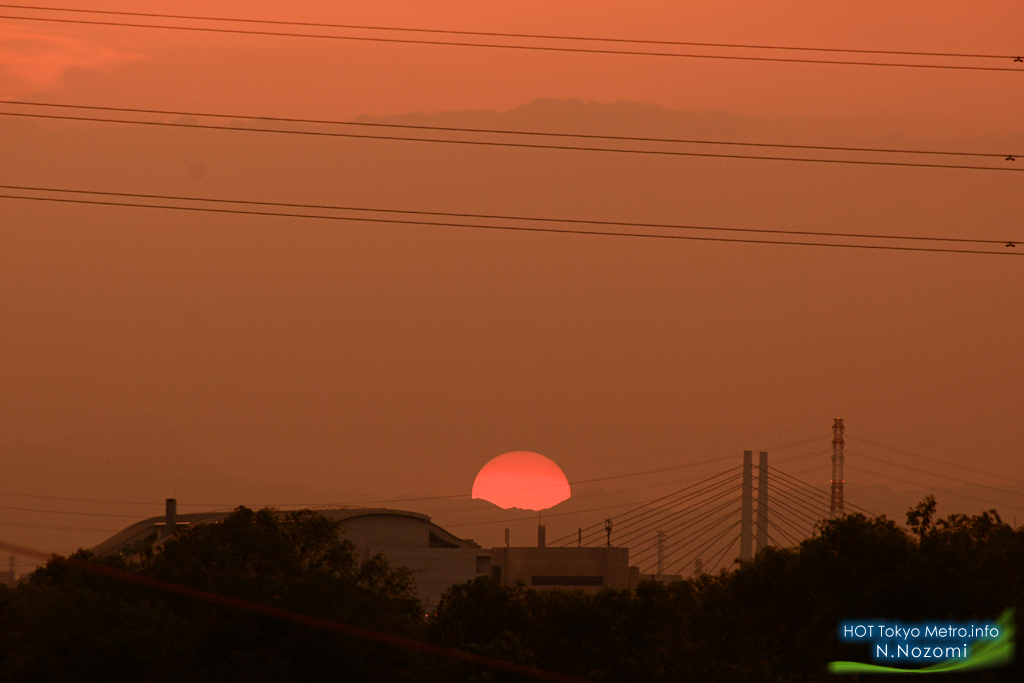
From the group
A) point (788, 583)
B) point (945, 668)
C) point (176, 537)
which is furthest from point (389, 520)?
point (945, 668)

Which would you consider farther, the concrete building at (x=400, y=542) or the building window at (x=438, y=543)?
the building window at (x=438, y=543)

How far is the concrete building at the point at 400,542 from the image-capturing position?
12625 centimetres

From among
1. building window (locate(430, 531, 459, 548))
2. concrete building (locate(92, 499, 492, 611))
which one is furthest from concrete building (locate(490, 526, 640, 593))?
building window (locate(430, 531, 459, 548))

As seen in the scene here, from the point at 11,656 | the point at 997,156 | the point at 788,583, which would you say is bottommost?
the point at 11,656

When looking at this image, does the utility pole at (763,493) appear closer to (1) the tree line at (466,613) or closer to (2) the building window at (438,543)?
(2) the building window at (438,543)

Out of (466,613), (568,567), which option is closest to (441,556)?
(568,567)

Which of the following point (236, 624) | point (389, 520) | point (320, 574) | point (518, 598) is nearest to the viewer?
point (236, 624)

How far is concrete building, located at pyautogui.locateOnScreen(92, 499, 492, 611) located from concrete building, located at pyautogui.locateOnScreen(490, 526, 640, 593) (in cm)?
543

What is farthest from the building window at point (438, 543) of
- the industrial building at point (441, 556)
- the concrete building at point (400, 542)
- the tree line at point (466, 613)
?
the tree line at point (466, 613)

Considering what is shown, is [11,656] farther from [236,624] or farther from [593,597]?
[593,597]

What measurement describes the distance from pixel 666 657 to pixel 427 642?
35.9 ft

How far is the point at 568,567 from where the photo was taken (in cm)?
13238

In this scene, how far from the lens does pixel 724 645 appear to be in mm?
45250

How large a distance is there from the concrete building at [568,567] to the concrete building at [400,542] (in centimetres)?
543
